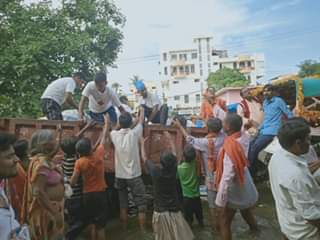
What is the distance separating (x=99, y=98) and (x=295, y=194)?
4499 millimetres

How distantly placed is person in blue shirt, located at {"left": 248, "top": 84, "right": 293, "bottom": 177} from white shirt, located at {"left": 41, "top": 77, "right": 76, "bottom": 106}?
328 centimetres

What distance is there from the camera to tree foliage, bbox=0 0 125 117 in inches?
468

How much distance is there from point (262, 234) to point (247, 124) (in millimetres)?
2204

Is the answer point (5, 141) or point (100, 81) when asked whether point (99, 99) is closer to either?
point (100, 81)

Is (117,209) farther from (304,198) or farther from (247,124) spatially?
(304,198)

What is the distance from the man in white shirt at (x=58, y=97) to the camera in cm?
660

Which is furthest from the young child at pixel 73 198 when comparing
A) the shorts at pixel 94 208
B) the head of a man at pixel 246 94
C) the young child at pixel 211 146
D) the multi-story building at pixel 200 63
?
the multi-story building at pixel 200 63

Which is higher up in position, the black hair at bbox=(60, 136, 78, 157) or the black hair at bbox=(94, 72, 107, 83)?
the black hair at bbox=(94, 72, 107, 83)

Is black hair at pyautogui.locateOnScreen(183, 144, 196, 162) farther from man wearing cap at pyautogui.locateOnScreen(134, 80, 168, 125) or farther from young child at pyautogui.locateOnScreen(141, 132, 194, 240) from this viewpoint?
man wearing cap at pyautogui.locateOnScreen(134, 80, 168, 125)

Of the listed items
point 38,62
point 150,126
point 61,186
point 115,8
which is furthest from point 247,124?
point 115,8

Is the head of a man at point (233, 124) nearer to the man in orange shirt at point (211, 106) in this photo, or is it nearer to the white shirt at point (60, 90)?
the man in orange shirt at point (211, 106)

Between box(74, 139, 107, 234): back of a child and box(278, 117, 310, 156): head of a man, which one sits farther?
box(74, 139, 107, 234): back of a child

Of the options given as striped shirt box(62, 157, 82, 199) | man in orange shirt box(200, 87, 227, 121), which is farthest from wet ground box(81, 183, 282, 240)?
man in orange shirt box(200, 87, 227, 121)

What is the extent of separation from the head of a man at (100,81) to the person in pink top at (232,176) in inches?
96.7
